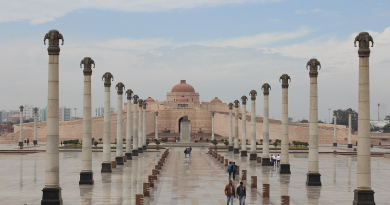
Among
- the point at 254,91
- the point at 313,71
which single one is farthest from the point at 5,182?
the point at 254,91

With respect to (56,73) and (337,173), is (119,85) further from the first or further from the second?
(56,73)

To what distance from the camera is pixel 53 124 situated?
19.0 metres

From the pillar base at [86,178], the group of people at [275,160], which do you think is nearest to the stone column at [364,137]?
the pillar base at [86,178]

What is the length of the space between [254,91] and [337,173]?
13334mm

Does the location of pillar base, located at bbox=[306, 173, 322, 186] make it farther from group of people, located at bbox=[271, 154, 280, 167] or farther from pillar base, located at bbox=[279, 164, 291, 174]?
group of people, located at bbox=[271, 154, 280, 167]

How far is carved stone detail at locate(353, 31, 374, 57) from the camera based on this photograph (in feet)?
61.8

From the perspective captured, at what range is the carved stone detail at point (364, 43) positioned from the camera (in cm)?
1884

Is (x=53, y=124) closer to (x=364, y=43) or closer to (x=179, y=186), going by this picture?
(x=179, y=186)

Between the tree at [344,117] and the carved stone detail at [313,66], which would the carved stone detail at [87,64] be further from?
the tree at [344,117]

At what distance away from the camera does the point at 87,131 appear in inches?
1045

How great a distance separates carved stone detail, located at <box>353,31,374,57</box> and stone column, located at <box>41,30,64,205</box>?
10.9 meters

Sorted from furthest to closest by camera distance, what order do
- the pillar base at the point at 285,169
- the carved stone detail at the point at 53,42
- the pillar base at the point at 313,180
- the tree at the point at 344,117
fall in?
the tree at the point at 344,117, the pillar base at the point at 285,169, the pillar base at the point at 313,180, the carved stone detail at the point at 53,42

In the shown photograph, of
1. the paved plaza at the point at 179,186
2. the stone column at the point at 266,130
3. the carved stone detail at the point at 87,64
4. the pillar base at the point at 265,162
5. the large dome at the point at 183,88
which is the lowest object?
the paved plaza at the point at 179,186

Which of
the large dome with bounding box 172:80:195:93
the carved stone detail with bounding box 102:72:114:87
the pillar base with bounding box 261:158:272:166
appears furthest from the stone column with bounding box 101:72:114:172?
the large dome with bounding box 172:80:195:93
